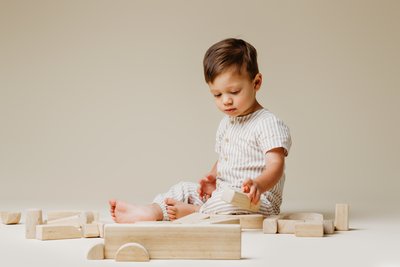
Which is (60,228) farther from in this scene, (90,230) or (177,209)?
(177,209)

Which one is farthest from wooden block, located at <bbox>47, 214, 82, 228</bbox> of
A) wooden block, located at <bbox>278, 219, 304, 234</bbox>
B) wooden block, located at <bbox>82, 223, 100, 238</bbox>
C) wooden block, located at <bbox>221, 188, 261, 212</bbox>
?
wooden block, located at <bbox>278, 219, 304, 234</bbox>

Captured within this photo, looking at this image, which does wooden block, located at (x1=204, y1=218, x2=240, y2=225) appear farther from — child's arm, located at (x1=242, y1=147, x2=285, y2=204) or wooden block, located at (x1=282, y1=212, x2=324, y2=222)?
wooden block, located at (x1=282, y1=212, x2=324, y2=222)

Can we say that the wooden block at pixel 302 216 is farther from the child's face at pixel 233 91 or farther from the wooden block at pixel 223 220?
the child's face at pixel 233 91

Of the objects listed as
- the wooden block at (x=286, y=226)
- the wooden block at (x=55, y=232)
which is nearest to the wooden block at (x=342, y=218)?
the wooden block at (x=286, y=226)

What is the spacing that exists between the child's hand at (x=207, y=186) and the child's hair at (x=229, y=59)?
37cm

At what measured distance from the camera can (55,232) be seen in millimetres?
2514

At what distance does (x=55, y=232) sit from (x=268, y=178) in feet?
2.18

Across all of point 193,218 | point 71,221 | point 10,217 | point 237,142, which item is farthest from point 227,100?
point 10,217

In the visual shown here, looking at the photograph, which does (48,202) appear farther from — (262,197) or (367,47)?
(367,47)

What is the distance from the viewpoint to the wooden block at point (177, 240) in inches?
83.4

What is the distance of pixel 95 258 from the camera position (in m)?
2.12

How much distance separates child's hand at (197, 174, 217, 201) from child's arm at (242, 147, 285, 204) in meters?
0.33

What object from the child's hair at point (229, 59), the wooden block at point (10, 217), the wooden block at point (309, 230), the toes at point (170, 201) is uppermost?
the child's hair at point (229, 59)

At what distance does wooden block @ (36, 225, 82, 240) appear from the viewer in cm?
250
